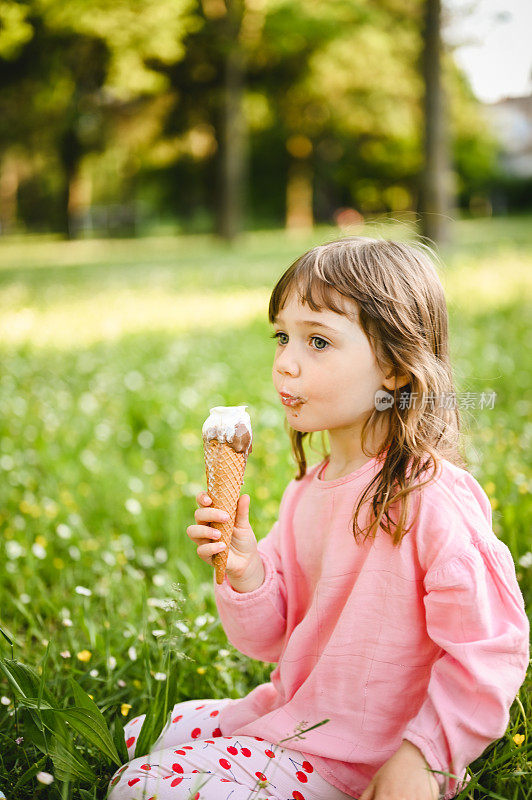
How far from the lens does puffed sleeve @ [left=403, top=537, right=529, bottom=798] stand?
149 centimetres

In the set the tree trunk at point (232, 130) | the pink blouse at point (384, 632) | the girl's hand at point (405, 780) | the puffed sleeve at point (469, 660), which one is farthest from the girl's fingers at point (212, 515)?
the tree trunk at point (232, 130)

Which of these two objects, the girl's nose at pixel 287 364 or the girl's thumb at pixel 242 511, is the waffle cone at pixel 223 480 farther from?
the girl's nose at pixel 287 364

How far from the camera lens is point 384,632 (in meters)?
1.65

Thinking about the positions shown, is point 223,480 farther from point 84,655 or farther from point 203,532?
point 84,655

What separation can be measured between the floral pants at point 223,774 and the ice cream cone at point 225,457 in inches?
15.3

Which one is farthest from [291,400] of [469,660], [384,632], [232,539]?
[469,660]

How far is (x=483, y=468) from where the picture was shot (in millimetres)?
3479

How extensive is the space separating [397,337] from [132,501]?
2.18 metres

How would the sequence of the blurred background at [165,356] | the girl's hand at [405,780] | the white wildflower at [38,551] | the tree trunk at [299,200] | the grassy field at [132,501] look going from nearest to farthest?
the girl's hand at [405,780] → the grassy field at [132,501] → the blurred background at [165,356] → the white wildflower at [38,551] → the tree trunk at [299,200]

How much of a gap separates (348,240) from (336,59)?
86.2 ft

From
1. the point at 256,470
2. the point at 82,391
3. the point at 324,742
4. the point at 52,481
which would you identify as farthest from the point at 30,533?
the point at 82,391

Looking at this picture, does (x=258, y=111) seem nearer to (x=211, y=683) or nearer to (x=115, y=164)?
(x=115, y=164)

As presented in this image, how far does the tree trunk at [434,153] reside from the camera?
1248 centimetres

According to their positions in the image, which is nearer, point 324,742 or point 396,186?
point 324,742
